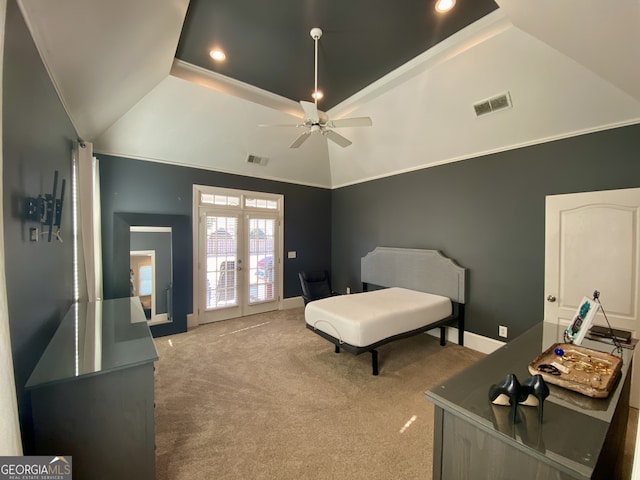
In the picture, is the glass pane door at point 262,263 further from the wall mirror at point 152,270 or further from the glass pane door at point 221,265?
the wall mirror at point 152,270

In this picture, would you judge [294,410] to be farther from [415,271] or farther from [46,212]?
[415,271]

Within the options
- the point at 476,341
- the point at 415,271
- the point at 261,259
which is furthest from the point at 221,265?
the point at 476,341

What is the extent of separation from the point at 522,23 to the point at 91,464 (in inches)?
145

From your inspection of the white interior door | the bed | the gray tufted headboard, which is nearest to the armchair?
the gray tufted headboard

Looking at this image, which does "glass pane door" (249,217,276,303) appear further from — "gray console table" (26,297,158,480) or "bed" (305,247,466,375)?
"gray console table" (26,297,158,480)

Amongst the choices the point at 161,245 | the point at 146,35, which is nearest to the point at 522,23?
the point at 146,35

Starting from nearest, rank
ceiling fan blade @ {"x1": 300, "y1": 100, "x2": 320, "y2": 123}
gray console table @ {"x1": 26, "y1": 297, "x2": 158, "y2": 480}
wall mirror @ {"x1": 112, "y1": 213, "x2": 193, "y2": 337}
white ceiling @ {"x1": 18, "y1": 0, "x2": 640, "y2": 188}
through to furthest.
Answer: gray console table @ {"x1": 26, "y1": 297, "x2": 158, "y2": 480}
white ceiling @ {"x1": 18, "y1": 0, "x2": 640, "y2": 188}
ceiling fan blade @ {"x1": 300, "y1": 100, "x2": 320, "y2": 123}
wall mirror @ {"x1": 112, "y1": 213, "x2": 193, "y2": 337}

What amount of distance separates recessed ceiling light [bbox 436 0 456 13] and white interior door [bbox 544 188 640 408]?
227cm

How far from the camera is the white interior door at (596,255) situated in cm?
257

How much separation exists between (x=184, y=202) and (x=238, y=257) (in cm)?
133

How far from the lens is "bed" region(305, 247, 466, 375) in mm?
2992

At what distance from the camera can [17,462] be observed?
3.05 ft

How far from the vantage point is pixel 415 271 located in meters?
4.37

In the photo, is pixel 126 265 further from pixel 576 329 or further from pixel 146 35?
pixel 576 329
